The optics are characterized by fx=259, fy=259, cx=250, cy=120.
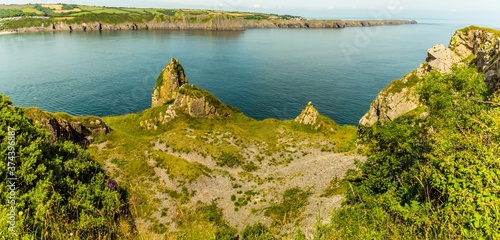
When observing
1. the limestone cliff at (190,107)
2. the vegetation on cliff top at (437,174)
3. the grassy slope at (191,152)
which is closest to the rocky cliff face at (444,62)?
the grassy slope at (191,152)

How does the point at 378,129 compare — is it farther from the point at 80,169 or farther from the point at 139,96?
the point at 139,96

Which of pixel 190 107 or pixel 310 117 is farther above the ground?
pixel 190 107

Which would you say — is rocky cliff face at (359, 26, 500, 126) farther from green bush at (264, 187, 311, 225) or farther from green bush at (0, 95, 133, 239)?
green bush at (0, 95, 133, 239)

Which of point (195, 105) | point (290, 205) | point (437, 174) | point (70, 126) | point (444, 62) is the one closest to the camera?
point (437, 174)

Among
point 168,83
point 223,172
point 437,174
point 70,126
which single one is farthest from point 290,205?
point 168,83

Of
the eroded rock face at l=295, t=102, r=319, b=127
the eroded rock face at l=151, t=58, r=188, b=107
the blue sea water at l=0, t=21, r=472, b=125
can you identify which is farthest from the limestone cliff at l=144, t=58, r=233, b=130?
the blue sea water at l=0, t=21, r=472, b=125

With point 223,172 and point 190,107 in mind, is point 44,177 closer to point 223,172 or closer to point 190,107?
point 223,172

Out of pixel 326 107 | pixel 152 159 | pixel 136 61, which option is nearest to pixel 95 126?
pixel 152 159

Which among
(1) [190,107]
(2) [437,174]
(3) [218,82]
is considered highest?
(2) [437,174]
